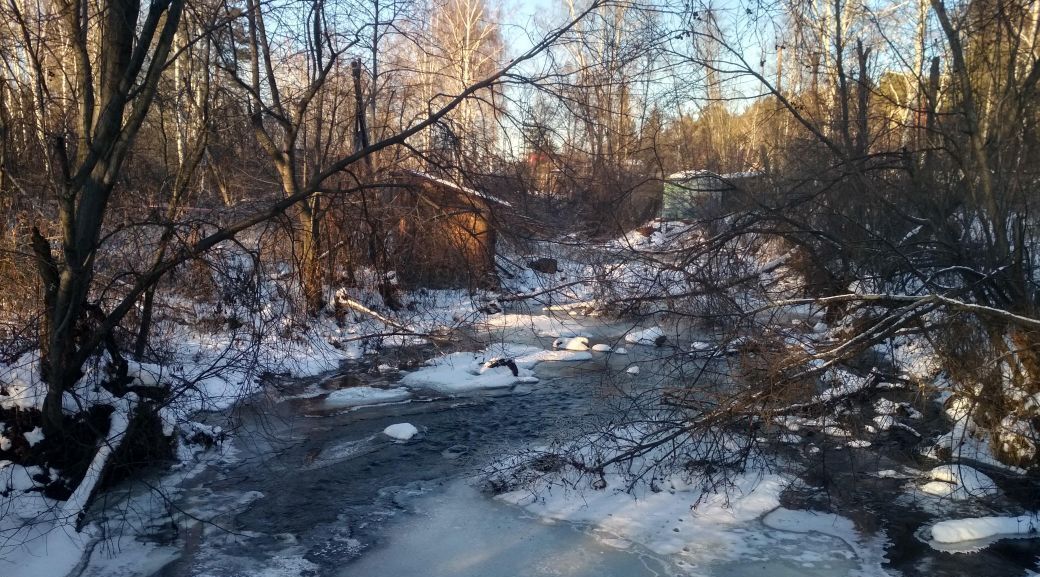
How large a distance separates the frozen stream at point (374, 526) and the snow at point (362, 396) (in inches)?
44.6

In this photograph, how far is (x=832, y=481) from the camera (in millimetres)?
6957

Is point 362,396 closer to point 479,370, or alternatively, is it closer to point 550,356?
point 479,370

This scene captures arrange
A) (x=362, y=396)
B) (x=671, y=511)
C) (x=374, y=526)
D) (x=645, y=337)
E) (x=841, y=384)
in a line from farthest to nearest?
(x=645, y=337) < (x=362, y=396) < (x=841, y=384) < (x=671, y=511) < (x=374, y=526)

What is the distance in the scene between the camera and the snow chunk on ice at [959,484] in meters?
6.62

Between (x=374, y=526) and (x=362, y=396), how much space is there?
4.54 meters

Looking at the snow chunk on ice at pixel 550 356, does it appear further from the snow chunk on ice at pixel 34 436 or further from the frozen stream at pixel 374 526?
the snow chunk on ice at pixel 34 436

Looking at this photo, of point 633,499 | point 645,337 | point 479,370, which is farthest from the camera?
point 645,337

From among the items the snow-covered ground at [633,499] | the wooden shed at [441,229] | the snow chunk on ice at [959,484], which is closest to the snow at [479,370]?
the snow-covered ground at [633,499]

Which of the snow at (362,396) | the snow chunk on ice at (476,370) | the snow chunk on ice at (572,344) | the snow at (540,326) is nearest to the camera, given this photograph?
the snow at (362,396)

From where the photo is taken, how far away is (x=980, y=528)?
5.92m

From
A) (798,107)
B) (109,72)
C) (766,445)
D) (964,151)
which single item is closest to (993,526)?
(766,445)

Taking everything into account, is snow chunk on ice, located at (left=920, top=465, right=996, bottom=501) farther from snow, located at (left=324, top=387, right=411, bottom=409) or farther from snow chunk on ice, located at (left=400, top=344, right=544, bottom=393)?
snow, located at (left=324, top=387, right=411, bottom=409)

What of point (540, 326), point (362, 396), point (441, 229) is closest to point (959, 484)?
point (441, 229)

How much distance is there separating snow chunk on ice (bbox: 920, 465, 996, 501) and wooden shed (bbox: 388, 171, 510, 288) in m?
4.60
